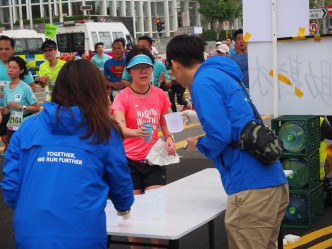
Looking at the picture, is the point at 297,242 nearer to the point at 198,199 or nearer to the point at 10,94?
the point at 198,199

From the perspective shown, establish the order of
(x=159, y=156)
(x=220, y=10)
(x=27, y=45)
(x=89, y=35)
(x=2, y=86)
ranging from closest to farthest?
(x=159, y=156), (x=2, y=86), (x=89, y=35), (x=27, y=45), (x=220, y=10)

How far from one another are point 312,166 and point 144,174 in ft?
6.34

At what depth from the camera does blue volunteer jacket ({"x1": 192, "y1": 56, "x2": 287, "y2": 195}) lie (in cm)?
375

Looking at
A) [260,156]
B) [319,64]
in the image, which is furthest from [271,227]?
[319,64]

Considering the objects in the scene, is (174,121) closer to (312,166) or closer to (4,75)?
(312,166)

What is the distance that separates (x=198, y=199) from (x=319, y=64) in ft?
8.64

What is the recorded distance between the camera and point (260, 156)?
12.4 ft

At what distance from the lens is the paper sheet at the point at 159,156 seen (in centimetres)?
539

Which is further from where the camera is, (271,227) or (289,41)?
(289,41)

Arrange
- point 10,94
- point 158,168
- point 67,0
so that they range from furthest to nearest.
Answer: point 67,0, point 10,94, point 158,168

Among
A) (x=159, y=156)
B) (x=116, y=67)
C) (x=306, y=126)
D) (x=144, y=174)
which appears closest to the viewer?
(x=159, y=156)

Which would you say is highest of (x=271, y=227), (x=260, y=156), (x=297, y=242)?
(x=260, y=156)

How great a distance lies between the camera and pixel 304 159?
6.47m

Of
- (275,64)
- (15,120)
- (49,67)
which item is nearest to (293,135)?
(275,64)
